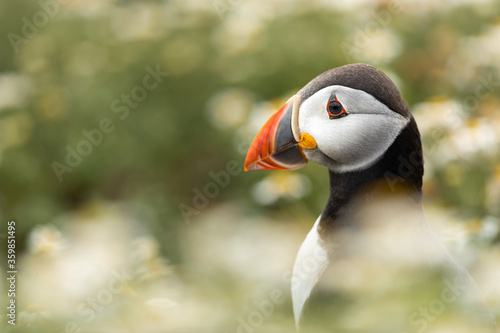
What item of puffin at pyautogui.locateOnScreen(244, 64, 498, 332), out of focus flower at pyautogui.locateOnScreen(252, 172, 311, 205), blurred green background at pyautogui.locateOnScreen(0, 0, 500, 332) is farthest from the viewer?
out of focus flower at pyautogui.locateOnScreen(252, 172, 311, 205)

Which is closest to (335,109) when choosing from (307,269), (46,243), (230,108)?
(307,269)

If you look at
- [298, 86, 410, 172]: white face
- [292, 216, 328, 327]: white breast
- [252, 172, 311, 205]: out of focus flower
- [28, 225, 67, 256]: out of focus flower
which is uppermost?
[252, 172, 311, 205]: out of focus flower

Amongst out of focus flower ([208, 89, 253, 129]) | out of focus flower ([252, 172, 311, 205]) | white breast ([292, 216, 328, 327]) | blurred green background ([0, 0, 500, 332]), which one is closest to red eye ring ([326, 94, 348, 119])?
white breast ([292, 216, 328, 327])

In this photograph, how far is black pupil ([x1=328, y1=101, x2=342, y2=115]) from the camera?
72.8 inches

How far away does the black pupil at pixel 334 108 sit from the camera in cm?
185

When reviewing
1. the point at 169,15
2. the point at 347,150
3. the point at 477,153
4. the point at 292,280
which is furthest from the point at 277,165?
the point at 169,15

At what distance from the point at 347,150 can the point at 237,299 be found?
515 mm

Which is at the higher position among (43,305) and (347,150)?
(347,150)

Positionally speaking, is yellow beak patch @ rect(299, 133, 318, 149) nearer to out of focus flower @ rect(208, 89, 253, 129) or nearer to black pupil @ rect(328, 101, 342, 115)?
black pupil @ rect(328, 101, 342, 115)

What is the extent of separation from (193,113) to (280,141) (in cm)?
234

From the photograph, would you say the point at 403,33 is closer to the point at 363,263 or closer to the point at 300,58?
the point at 300,58

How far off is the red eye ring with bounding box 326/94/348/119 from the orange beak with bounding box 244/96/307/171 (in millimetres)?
104

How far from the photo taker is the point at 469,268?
212cm

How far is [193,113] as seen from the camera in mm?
4219
